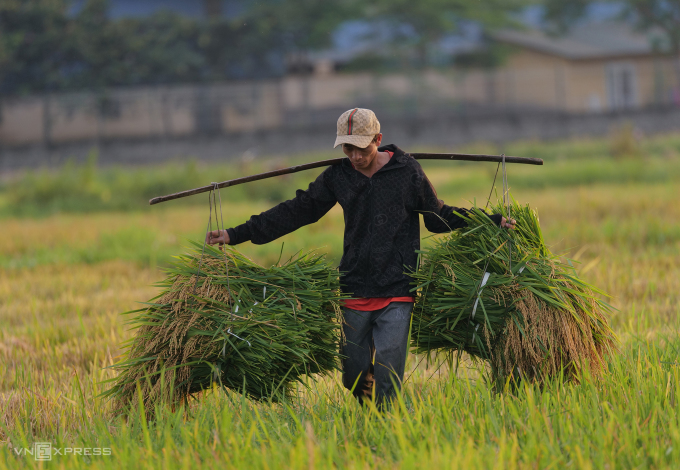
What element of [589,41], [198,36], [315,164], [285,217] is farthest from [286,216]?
[589,41]

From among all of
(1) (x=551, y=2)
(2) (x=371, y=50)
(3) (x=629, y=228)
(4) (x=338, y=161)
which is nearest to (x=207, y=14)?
(2) (x=371, y=50)

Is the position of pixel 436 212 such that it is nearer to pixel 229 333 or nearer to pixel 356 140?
pixel 356 140

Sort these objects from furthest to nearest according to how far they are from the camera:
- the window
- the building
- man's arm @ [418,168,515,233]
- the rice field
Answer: the window, the building, man's arm @ [418,168,515,233], the rice field

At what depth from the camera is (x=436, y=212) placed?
332 cm

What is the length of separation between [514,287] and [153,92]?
2064 cm

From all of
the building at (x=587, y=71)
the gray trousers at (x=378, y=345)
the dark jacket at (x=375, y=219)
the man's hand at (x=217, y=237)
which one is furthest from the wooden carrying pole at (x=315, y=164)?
the building at (x=587, y=71)

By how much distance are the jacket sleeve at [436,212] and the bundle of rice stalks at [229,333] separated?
516 millimetres

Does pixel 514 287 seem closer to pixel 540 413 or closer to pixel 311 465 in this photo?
pixel 540 413

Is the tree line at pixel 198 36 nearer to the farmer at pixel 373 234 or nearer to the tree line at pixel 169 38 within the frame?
the tree line at pixel 169 38

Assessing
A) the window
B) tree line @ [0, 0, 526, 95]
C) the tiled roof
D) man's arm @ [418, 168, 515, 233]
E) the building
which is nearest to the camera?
man's arm @ [418, 168, 515, 233]

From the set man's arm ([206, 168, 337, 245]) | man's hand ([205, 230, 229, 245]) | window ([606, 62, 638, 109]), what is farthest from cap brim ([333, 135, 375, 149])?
window ([606, 62, 638, 109])

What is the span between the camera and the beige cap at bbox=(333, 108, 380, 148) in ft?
10.1

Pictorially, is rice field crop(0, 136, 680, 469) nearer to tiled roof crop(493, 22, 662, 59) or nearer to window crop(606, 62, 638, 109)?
window crop(606, 62, 638, 109)

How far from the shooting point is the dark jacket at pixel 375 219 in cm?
321
